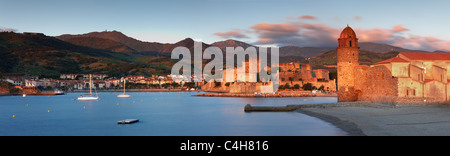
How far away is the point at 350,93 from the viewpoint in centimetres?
3084

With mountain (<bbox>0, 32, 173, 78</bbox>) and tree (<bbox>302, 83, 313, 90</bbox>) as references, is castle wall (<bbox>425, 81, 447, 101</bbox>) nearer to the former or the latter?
tree (<bbox>302, 83, 313, 90</bbox>)

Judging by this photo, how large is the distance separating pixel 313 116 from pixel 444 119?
948 cm

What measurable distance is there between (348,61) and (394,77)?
520 centimetres

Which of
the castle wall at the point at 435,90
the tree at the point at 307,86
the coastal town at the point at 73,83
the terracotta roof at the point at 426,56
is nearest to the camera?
the castle wall at the point at 435,90

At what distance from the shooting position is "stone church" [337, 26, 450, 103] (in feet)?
Answer: 83.1

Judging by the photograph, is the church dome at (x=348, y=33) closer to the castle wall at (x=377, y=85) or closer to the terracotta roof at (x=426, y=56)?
the castle wall at (x=377, y=85)

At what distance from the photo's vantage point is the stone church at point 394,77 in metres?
25.3

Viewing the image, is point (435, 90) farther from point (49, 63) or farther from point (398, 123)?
point (49, 63)

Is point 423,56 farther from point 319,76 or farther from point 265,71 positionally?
point 265,71

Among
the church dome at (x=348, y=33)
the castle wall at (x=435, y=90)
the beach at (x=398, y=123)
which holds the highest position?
the church dome at (x=348, y=33)

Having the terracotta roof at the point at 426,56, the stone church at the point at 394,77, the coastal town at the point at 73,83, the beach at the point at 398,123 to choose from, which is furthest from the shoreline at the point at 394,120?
the coastal town at the point at 73,83

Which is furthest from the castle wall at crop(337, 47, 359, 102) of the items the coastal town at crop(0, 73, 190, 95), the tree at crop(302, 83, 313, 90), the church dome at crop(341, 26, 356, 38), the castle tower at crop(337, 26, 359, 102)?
the coastal town at crop(0, 73, 190, 95)

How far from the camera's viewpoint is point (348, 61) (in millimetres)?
30766
